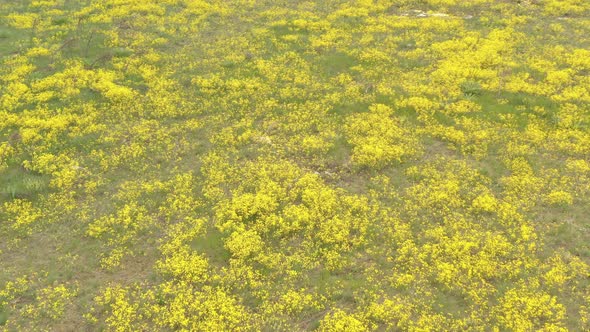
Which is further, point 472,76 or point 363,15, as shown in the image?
point 363,15

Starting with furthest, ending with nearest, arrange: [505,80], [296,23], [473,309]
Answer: [296,23]
[505,80]
[473,309]

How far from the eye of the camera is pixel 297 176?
55.3ft

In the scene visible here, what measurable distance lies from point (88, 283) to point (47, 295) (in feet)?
3.51

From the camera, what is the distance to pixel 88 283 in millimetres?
13180

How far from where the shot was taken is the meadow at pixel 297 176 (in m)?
12.6

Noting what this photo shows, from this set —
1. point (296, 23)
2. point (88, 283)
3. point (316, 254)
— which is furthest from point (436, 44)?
point (88, 283)

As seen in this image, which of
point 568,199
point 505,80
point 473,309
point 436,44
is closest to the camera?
point 473,309

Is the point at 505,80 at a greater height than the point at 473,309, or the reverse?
the point at 505,80

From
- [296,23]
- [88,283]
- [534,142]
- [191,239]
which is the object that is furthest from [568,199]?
[296,23]

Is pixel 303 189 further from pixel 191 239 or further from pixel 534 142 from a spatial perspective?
pixel 534 142

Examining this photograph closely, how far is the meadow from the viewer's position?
12.6 m

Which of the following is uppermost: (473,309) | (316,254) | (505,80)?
(505,80)

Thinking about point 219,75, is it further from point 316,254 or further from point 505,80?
point 505,80

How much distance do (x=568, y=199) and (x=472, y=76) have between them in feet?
29.4
